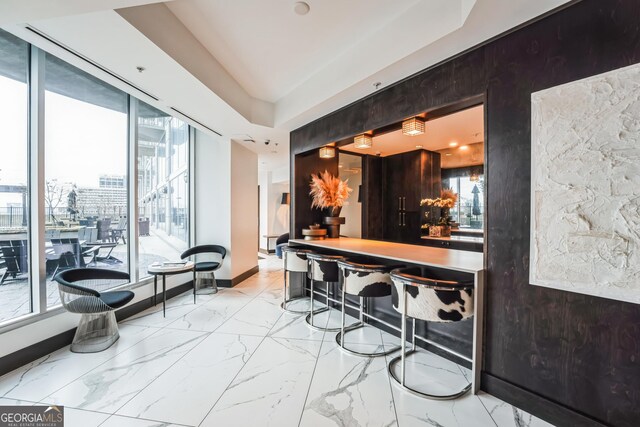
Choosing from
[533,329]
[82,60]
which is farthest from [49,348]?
[533,329]

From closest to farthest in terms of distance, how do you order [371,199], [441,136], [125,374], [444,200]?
1. [125,374]
2. [441,136]
3. [444,200]
4. [371,199]

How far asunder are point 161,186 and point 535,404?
18.4ft

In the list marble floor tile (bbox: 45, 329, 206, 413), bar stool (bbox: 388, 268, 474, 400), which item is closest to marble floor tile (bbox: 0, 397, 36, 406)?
marble floor tile (bbox: 45, 329, 206, 413)

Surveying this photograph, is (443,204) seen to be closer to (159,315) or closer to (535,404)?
(535,404)

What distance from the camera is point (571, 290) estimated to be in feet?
5.88

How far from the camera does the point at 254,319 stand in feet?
12.2

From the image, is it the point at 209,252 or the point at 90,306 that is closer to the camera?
the point at 90,306

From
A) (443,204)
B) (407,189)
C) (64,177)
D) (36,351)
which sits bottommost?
(36,351)

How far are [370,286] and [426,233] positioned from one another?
393 centimetres

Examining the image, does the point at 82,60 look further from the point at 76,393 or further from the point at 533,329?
the point at 533,329

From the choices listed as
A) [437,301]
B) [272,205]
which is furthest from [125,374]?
[272,205]

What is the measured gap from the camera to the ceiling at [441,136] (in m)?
3.87

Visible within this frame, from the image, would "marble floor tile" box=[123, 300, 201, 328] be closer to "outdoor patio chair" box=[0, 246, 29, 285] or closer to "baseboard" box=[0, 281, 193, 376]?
"baseboard" box=[0, 281, 193, 376]

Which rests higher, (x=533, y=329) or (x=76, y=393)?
(x=533, y=329)
